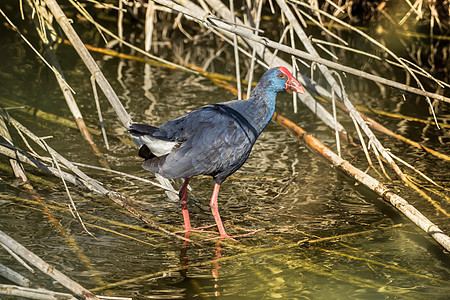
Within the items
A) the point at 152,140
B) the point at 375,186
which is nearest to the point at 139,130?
the point at 152,140

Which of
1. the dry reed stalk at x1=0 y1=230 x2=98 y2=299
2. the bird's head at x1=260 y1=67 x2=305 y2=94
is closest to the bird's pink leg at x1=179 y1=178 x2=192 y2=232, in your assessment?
the bird's head at x1=260 y1=67 x2=305 y2=94

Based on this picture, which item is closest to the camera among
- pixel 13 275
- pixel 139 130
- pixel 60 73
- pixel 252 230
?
pixel 13 275

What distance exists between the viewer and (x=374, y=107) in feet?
16.6

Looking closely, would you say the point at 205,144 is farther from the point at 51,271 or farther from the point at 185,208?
the point at 51,271

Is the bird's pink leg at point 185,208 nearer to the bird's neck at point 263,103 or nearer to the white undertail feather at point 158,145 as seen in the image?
the white undertail feather at point 158,145

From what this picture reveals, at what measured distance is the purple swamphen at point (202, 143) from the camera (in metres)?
2.76

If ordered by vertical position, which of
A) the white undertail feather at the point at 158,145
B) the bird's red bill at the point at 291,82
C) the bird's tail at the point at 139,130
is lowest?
the white undertail feather at the point at 158,145

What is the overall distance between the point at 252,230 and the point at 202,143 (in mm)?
538

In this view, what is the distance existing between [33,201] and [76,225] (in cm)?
36

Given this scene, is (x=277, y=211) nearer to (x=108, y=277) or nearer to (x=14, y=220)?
(x=108, y=277)

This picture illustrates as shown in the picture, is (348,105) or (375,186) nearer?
(375,186)

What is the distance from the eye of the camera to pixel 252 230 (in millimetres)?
2994

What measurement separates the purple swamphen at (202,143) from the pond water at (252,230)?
0.89 feet

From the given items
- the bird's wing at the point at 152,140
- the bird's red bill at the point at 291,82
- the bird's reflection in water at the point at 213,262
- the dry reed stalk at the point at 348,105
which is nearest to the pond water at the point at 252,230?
the bird's reflection in water at the point at 213,262
